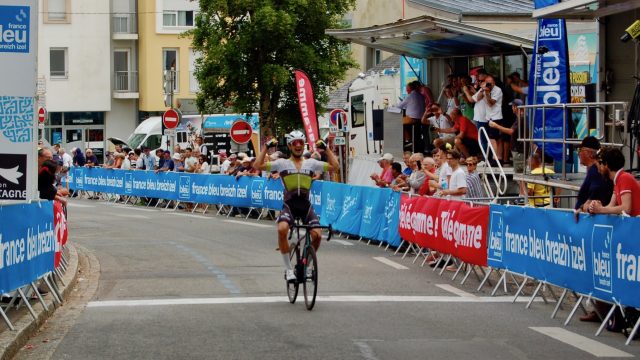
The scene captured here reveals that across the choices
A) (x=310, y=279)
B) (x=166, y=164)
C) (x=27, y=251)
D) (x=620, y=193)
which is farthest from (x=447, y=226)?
(x=166, y=164)

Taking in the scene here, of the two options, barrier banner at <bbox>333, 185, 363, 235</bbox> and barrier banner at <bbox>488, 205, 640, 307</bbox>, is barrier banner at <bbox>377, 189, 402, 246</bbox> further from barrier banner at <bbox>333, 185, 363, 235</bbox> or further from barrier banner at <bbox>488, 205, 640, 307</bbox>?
barrier banner at <bbox>488, 205, 640, 307</bbox>

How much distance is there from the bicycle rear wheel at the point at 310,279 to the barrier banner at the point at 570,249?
2.52 metres

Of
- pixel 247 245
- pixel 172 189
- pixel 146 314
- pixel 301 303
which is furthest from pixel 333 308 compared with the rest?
pixel 172 189

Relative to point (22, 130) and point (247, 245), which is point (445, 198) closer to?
Result: point (247, 245)

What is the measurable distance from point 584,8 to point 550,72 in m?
2.00

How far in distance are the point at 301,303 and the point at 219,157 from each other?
24.8m

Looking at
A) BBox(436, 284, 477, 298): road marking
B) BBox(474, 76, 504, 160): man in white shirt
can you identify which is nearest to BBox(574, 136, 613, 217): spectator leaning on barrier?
BBox(436, 284, 477, 298): road marking

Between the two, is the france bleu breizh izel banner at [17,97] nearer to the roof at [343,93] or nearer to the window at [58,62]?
the roof at [343,93]

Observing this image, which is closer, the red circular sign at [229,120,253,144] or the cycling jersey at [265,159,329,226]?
the cycling jersey at [265,159,329,226]

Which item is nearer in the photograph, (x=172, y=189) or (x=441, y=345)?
(x=441, y=345)

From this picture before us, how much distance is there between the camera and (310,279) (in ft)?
44.6

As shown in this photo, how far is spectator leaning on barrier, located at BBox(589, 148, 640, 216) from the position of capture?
38.8 feet

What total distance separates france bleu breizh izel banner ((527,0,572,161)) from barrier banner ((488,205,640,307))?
4.11 metres

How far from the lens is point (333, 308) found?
13562mm
